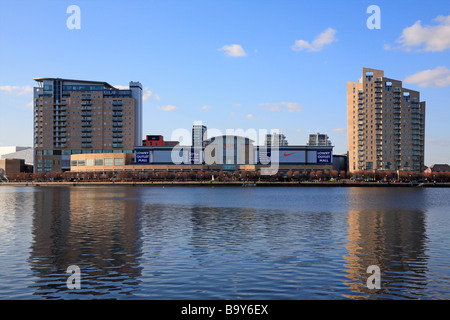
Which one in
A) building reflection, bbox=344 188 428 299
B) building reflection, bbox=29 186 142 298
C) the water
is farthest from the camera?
building reflection, bbox=29 186 142 298

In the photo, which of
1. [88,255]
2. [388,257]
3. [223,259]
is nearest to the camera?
[223,259]

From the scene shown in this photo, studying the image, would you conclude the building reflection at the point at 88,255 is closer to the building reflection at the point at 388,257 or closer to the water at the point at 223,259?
the water at the point at 223,259

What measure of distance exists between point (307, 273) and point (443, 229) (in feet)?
94.1

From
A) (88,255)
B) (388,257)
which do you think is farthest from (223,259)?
(388,257)

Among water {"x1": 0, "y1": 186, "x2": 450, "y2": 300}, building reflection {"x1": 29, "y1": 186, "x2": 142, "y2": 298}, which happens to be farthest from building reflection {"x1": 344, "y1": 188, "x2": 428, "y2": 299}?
building reflection {"x1": 29, "y1": 186, "x2": 142, "y2": 298}

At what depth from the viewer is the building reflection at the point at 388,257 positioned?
23.2 meters

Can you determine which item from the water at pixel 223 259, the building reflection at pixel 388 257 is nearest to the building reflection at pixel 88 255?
the water at pixel 223 259

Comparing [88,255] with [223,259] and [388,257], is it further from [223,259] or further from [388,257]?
A: [388,257]

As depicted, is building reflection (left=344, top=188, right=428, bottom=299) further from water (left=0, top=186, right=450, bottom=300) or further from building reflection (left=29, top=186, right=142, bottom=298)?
building reflection (left=29, top=186, right=142, bottom=298)

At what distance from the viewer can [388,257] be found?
106ft

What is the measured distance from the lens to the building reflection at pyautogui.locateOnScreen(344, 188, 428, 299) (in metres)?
23.2
